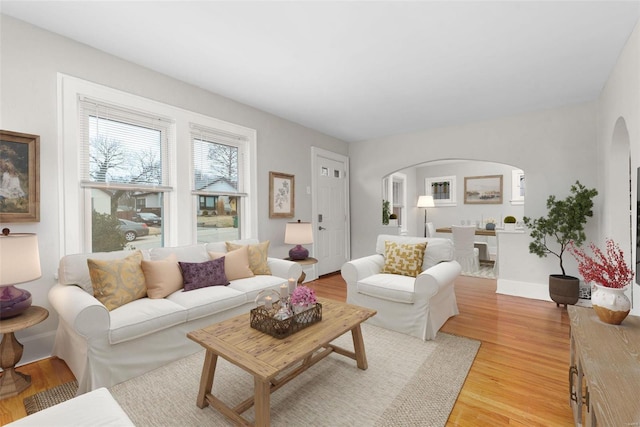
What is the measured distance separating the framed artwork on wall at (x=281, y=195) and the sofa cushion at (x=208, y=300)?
1.72 meters

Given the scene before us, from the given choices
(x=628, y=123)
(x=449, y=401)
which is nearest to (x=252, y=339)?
(x=449, y=401)

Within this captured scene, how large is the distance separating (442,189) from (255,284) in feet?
21.4

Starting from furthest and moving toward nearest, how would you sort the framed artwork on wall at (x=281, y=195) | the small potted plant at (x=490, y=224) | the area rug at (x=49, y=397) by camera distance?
the small potted plant at (x=490, y=224) → the framed artwork on wall at (x=281, y=195) → the area rug at (x=49, y=397)

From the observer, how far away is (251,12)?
83.0 inches

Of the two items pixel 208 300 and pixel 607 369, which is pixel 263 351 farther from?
pixel 607 369

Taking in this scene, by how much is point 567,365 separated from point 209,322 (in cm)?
284

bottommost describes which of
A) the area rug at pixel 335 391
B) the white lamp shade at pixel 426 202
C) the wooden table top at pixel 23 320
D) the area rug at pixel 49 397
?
the area rug at pixel 49 397

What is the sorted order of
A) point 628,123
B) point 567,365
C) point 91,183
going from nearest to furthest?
1. point 567,365
2. point 628,123
3. point 91,183

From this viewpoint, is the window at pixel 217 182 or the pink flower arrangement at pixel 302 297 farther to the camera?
the window at pixel 217 182

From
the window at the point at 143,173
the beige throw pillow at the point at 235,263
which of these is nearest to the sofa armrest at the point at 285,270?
the beige throw pillow at the point at 235,263

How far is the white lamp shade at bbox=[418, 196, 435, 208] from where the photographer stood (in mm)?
7707

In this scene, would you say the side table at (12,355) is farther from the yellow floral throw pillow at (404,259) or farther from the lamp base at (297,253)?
the yellow floral throw pillow at (404,259)

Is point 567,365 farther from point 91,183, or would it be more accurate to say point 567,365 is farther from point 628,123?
point 91,183

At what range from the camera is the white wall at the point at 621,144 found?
225 centimetres
